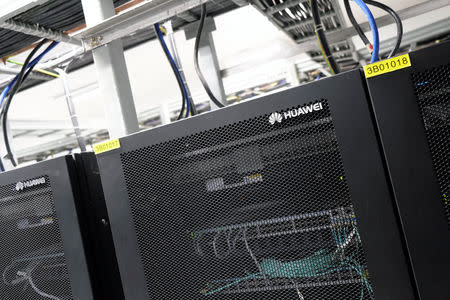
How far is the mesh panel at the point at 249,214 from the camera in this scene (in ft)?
1.73

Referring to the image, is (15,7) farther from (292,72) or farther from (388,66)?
(292,72)

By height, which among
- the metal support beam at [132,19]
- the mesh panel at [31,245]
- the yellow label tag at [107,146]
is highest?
the metal support beam at [132,19]

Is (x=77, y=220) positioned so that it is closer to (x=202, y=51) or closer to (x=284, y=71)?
(x=202, y=51)

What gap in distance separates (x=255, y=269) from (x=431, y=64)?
40 centimetres

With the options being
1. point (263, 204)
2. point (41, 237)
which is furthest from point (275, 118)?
point (41, 237)

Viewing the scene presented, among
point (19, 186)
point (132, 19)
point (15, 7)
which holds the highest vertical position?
point (15, 7)

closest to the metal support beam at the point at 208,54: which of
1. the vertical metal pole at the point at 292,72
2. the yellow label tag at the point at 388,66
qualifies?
the yellow label tag at the point at 388,66

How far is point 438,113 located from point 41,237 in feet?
2.58

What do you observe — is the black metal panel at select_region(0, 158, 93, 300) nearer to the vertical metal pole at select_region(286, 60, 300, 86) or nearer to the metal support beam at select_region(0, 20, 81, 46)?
the metal support beam at select_region(0, 20, 81, 46)

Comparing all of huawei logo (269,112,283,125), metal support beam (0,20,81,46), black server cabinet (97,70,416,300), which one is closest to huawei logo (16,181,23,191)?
black server cabinet (97,70,416,300)

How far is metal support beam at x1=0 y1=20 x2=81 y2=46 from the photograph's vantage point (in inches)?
33.9

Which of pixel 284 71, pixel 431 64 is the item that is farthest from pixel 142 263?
pixel 284 71

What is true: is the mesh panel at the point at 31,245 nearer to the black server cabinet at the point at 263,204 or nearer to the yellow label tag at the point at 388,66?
the black server cabinet at the point at 263,204

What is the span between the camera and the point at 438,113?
18.5 inches
